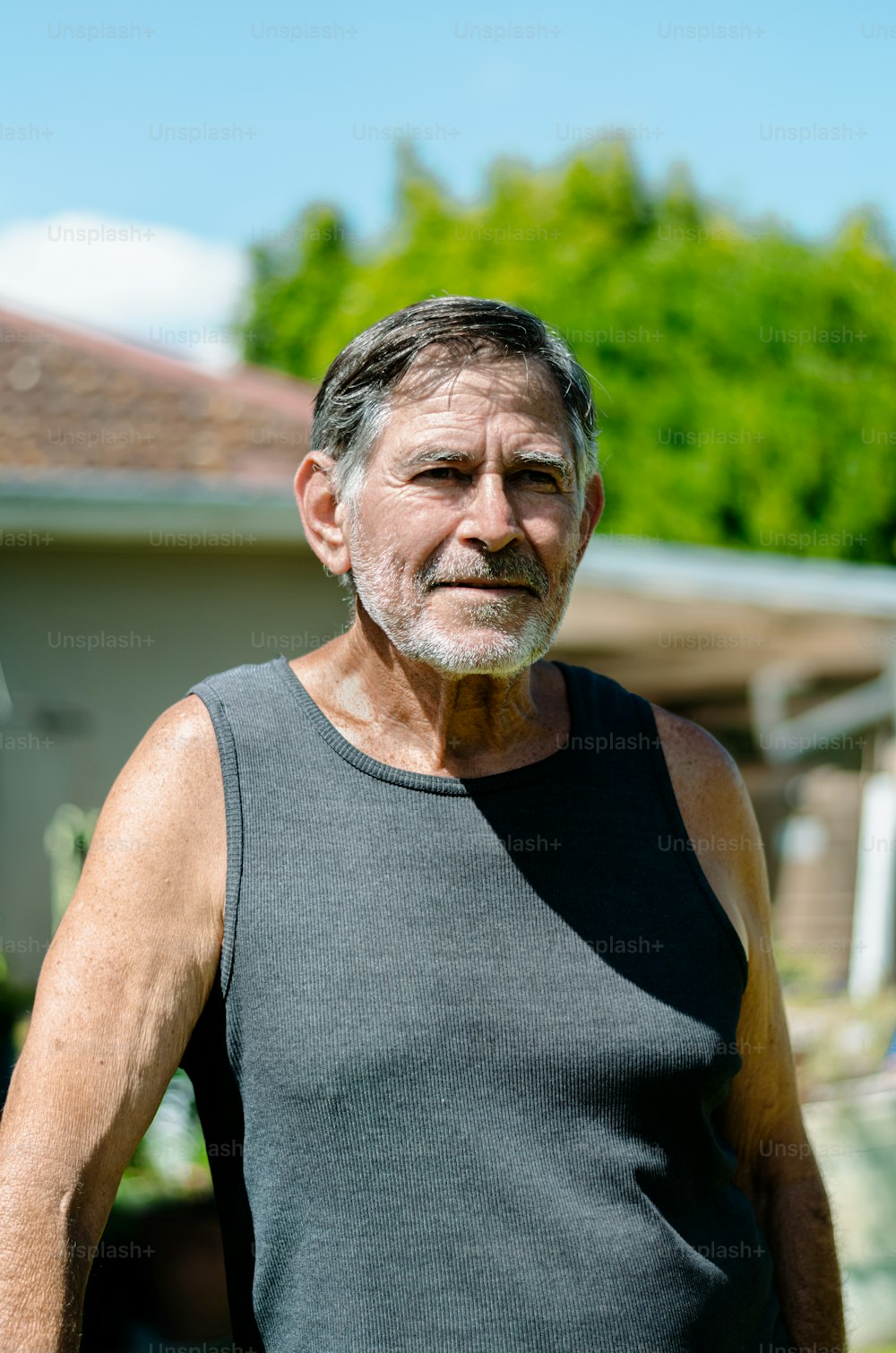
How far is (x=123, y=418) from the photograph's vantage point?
6926 mm

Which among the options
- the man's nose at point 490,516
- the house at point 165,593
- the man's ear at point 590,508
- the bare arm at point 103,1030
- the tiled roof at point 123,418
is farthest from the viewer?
the tiled roof at point 123,418

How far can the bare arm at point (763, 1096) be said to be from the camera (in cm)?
179

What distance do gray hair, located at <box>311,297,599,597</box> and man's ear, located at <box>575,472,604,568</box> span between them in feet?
0.22

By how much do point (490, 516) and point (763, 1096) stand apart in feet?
3.23

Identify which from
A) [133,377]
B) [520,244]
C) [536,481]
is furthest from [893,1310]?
[520,244]

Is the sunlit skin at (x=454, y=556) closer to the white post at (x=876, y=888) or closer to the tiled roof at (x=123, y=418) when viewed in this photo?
the tiled roof at (x=123, y=418)

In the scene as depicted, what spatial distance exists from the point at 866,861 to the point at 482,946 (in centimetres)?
717

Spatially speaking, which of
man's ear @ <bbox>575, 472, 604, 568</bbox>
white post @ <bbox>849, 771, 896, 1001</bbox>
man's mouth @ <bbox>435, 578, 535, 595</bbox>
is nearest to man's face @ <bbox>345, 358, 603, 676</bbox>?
man's mouth @ <bbox>435, 578, 535, 595</bbox>

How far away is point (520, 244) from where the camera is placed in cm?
2120

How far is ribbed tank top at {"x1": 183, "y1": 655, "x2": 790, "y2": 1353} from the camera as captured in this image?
148 cm

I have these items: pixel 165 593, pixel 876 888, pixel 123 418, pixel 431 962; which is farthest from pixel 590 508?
pixel 876 888

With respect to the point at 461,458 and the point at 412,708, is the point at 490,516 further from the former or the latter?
the point at 412,708

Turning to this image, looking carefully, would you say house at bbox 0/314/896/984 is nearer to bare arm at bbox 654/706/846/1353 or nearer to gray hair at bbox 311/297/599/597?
gray hair at bbox 311/297/599/597

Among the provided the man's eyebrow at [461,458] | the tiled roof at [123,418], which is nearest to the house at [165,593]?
the tiled roof at [123,418]
